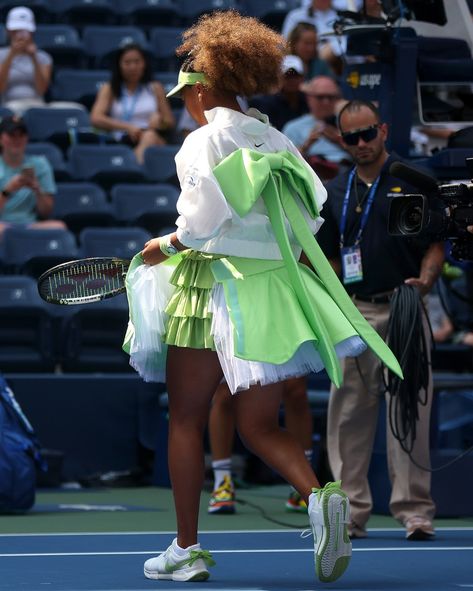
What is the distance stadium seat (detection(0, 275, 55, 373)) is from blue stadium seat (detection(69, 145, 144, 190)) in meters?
2.33

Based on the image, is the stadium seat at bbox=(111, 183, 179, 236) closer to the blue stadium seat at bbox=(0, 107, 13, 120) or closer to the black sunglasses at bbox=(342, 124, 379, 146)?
the blue stadium seat at bbox=(0, 107, 13, 120)

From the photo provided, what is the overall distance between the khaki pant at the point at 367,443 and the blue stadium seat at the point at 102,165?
16.7 ft

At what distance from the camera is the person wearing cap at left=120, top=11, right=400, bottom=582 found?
4.63 meters

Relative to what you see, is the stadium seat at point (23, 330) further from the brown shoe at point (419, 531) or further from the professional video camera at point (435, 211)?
the professional video camera at point (435, 211)

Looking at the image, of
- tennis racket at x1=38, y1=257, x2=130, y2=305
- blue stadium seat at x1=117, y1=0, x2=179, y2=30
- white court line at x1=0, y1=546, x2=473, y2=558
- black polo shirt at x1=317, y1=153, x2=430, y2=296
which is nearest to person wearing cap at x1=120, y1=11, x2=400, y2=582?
tennis racket at x1=38, y1=257, x2=130, y2=305

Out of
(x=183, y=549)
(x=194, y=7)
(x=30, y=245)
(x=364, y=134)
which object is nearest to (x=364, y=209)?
(x=364, y=134)

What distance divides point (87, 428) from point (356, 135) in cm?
323

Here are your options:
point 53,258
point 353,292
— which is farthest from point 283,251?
point 53,258

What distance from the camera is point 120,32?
1360cm

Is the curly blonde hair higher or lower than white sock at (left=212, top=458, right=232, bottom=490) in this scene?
higher

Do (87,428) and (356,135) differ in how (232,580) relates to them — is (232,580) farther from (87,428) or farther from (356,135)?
(87,428)

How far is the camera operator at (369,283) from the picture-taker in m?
6.46

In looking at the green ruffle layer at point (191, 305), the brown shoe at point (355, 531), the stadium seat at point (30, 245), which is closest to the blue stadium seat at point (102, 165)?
the stadium seat at point (30, 245)

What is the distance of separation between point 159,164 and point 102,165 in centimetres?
51
